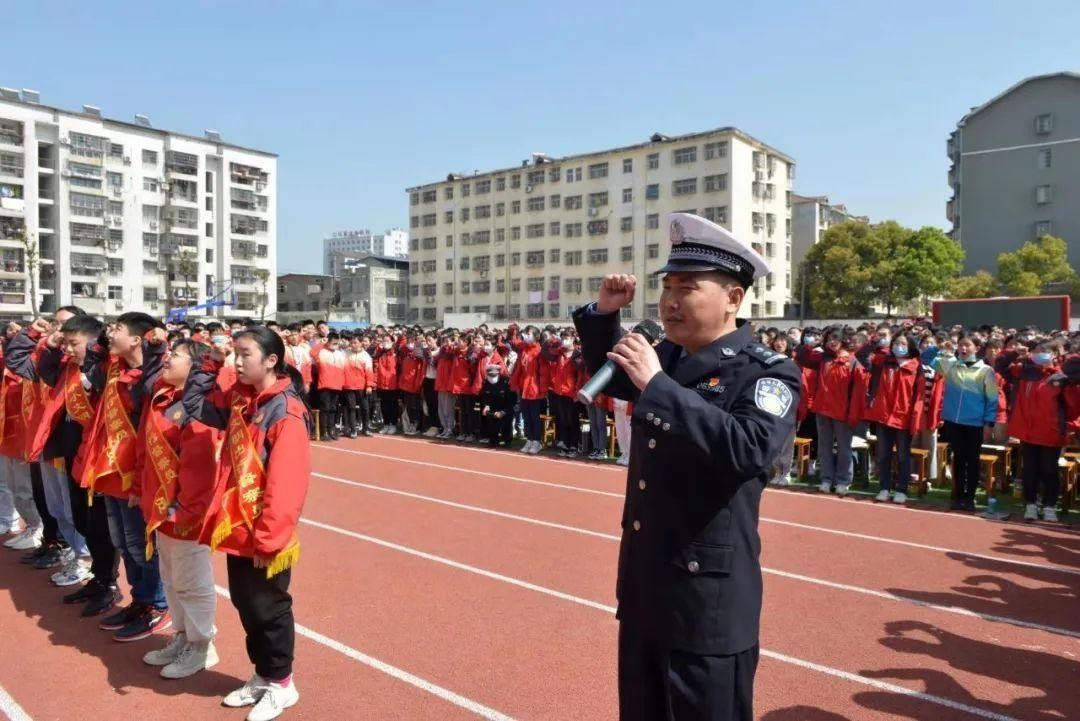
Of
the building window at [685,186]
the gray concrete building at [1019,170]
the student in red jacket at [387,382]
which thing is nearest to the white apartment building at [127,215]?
the building window at [685,186]

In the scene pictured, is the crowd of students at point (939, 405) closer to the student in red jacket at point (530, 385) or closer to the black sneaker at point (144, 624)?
the student in red jacket at point (530, 385)

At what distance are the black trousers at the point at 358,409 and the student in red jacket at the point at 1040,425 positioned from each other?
11.1 m

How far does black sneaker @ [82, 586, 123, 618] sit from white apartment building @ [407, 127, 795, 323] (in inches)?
1777

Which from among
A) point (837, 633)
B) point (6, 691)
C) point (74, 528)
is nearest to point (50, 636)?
point (6, 691)

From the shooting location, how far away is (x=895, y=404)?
9.41m

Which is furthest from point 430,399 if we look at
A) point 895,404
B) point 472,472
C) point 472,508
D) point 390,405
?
point 895,404

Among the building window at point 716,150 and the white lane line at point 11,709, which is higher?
the building window at point 716,150

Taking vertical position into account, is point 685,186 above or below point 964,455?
above

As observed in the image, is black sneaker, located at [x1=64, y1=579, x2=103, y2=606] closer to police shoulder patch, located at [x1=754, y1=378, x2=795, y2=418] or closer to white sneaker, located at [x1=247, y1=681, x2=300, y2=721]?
white sneaker, located at [x1=247, y1=681, x2=300, y2=721]

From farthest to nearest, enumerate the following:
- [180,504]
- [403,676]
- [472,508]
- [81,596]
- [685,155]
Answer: [685,155]
[472,508]
[81,596]
[403,676]
[180,504]

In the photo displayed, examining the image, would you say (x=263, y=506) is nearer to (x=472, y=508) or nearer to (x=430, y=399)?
(x=472, y=508)

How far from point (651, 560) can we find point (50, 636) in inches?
182

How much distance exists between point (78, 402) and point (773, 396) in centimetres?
525

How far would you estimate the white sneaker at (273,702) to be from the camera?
12.7 feet
